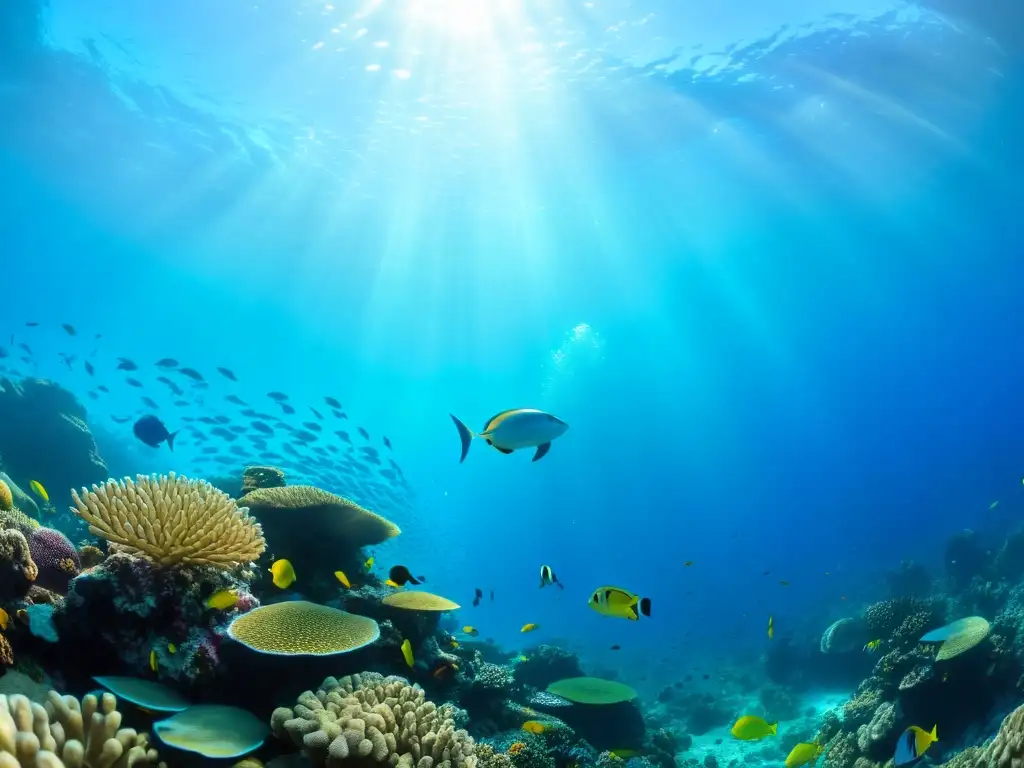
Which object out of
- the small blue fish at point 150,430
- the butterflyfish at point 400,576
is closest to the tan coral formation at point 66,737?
the butterflyfish at point 400,576

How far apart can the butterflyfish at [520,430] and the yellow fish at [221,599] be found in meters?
2.13

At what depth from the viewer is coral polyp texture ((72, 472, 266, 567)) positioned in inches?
149

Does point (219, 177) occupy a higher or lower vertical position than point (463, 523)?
lower

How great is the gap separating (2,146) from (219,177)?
35.9ft

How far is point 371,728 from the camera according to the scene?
3.12 meters

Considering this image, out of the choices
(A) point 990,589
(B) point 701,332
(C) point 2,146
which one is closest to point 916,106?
(A) point 990,589

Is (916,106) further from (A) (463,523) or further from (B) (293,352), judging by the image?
(A) (463,523)

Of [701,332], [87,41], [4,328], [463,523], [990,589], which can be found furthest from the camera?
[463,523]

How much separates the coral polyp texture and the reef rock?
17.5 metres

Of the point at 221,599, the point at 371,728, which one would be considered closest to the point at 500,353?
the point at 221,599

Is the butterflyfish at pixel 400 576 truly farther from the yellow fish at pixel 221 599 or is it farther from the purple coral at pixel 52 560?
the purple coral at pixel 52 560

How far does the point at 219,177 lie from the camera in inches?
1331

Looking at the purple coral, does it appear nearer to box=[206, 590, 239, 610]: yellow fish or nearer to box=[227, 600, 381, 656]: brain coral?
box=[206, 590, 239, 610]: yellow fish

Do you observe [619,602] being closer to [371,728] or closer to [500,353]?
[371,728]
